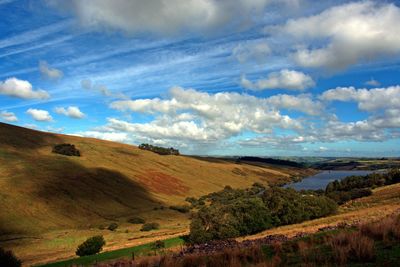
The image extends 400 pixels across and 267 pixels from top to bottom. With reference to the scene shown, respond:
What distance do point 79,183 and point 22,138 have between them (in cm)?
4746

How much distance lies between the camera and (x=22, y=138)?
12594 cm

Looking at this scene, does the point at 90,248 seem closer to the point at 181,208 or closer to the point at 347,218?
the point at 347,218

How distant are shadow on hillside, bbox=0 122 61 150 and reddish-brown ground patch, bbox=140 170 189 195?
38521mm

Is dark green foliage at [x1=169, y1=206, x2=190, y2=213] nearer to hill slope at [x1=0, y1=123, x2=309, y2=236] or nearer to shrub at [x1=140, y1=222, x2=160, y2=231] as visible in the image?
hill slope at [x1=0, y1=123, x2=309, y2=236]

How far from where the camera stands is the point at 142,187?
108562 millimetres

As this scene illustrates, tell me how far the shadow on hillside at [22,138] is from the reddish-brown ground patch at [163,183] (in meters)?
38.5

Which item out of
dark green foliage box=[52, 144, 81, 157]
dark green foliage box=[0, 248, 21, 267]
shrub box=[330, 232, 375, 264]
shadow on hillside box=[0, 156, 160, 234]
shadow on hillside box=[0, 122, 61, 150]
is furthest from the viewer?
dark green foliage box=[52, 144, 81, 157]

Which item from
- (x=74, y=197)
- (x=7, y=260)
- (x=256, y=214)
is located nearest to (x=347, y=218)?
(x=256, y=214)

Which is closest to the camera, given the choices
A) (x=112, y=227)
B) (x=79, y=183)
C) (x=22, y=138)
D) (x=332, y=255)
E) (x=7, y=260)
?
(x=332, y=255)

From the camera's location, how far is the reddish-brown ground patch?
11556cm

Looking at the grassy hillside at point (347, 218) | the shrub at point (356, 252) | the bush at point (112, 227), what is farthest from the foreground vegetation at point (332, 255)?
the bush at point (112, 227)

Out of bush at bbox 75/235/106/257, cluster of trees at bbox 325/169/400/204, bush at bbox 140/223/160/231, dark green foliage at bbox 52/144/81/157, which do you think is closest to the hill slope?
dark green foliage at bbox 52/144/81/157

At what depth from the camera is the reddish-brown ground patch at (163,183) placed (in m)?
116

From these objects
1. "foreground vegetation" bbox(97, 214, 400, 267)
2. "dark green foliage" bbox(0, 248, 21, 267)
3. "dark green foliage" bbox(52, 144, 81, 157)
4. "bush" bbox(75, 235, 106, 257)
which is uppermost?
"dark green foliage" bbox(52, 144, 81, 157)
